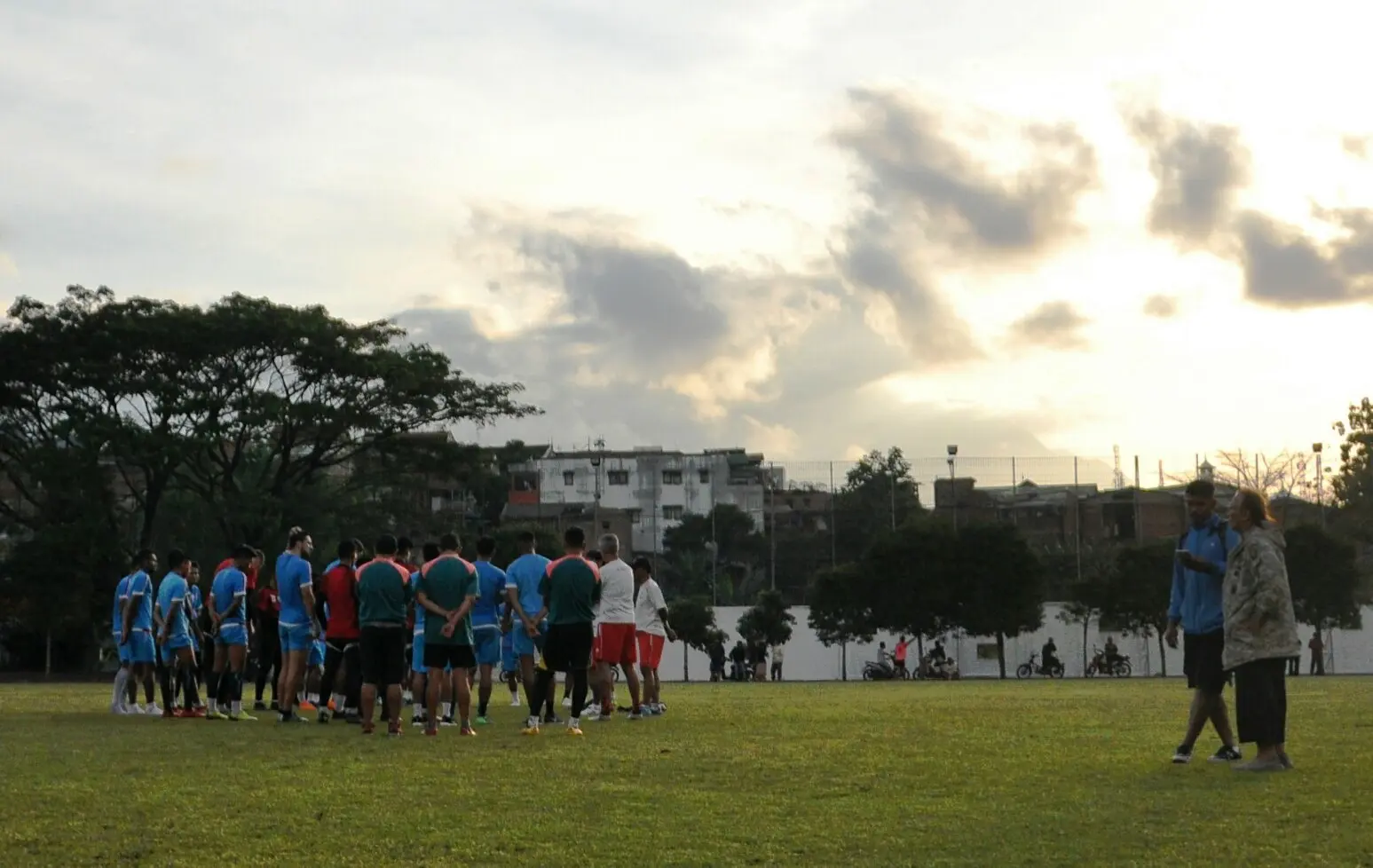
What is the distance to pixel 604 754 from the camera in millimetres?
14047

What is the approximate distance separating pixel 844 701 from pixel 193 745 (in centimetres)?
1343

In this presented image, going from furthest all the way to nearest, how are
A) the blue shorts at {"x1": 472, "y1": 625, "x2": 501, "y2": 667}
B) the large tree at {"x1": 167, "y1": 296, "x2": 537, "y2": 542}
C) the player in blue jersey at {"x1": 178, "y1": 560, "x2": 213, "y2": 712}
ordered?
the large tree at {"x1": 167, "y1": 296, "x2": 537, "y2": 542} < the player in blue jersey at {"x1": 178, "y1": 560, "x2": 213, "y2": 712} < the blue shorts at {"x1": 472, "y1": 625, "x2": 501, "y2": 667}

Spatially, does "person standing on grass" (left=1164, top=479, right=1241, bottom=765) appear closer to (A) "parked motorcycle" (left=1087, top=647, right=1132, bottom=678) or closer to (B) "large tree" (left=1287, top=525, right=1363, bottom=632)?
(A) "parked motorcycle" (left=1087, top=647, right=1132, bottom=678)

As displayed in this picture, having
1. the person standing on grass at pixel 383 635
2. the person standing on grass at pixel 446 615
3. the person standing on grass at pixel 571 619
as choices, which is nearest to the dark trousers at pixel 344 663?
the person standing on grass at pixel 383 635

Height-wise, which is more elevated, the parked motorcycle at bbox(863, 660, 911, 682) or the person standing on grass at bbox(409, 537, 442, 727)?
the person standing on grass at bbox(409, 537, 442, 727)

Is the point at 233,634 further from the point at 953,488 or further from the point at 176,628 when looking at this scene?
the point at 953,488

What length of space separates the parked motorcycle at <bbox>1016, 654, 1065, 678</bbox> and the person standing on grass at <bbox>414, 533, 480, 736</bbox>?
46026 millimetres

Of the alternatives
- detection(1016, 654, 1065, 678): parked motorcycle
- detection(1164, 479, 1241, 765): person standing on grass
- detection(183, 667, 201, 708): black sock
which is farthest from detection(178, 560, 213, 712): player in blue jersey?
detection(1016, 654, 1065, 678): parked motorcycle

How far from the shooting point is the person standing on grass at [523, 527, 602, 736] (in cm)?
1712

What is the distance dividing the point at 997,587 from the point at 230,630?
43.6 m

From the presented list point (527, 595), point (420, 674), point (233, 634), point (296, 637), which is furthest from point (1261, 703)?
point (233, 634)

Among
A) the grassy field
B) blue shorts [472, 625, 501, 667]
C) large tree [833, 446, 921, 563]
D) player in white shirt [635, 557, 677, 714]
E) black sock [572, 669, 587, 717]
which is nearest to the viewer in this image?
the grassy field

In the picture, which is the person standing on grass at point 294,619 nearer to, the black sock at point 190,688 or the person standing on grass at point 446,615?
the black sock at point 190,688

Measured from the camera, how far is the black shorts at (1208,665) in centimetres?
1277
